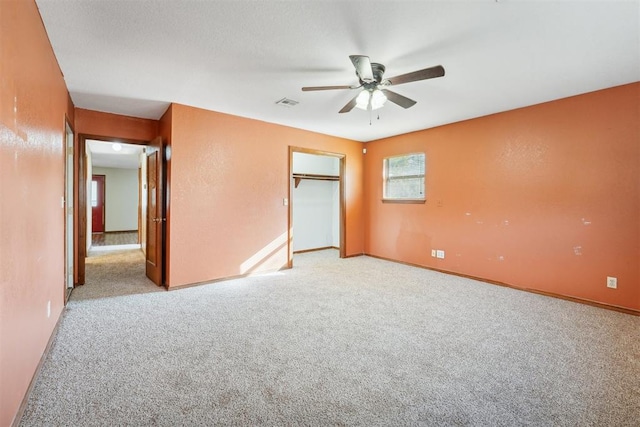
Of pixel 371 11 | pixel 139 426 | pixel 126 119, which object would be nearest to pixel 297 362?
pixel 139 426

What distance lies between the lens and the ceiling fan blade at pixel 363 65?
2.16 m

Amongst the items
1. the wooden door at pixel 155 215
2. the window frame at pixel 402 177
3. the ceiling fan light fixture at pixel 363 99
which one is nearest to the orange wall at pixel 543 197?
the window frame at pixel 402 177

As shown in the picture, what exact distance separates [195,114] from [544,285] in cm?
500

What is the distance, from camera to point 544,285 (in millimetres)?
3729

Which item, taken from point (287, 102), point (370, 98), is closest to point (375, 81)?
point (370, 98)

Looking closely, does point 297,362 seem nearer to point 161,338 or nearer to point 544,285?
point 161,338

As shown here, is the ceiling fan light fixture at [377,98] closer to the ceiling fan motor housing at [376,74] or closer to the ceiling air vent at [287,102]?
the ceiling fan motor housing at [376,74]

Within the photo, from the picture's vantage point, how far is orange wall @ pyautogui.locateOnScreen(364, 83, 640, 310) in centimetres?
317

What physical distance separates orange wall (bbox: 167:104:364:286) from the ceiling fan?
5.91 feet

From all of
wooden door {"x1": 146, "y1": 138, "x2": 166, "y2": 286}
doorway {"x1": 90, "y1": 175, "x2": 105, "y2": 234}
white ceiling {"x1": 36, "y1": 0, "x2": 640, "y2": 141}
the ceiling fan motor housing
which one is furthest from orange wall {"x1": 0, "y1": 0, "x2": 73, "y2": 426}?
doorway {"x1": 90, "y1": 175, "x2": 105, "y2": 234}

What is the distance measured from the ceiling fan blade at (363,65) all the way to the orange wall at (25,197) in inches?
75.6

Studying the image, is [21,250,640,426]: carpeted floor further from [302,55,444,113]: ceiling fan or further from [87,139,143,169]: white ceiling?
[87,139,143,169]: white ceiling

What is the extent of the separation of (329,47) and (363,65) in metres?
0.37

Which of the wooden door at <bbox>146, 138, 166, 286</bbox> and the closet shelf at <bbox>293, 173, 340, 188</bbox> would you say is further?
the closet shelf at <bbox>293, 173, 340, 188</bbox>
